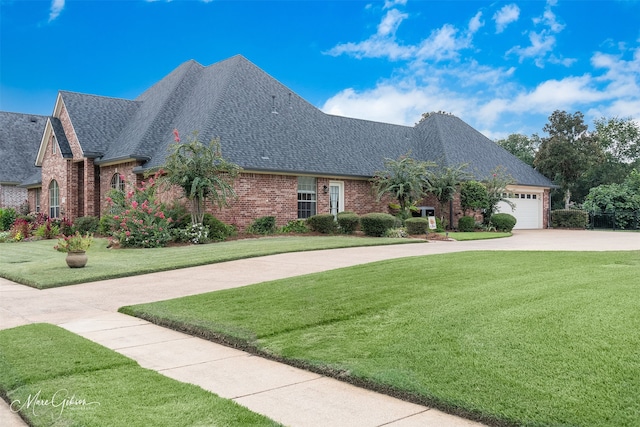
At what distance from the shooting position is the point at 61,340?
19.4ft

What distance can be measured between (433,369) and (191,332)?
133 inches

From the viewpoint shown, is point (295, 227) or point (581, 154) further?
point (581, 154)

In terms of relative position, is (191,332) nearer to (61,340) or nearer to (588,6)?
(61,340)

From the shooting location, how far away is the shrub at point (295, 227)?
21547 millimetres

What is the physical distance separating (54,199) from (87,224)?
5.77 metres

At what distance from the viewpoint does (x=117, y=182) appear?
77.2ft

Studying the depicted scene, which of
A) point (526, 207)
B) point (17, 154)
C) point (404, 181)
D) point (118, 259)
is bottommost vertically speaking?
point (118, 259)

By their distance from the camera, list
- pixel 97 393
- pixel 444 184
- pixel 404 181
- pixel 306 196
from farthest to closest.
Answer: pixel 444 184 < pixel 404 181 < pixel 306 196 < pixel 97 393

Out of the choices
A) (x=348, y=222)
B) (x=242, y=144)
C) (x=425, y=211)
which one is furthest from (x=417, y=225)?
(x=242, y=144)

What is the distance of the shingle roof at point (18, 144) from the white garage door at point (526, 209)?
104 ft

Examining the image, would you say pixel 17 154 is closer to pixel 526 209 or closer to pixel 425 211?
pixel 425 211

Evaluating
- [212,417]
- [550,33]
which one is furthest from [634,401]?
[550,33]

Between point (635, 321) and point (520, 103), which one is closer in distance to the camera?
point (635, 321)

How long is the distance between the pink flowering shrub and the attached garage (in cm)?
2027
